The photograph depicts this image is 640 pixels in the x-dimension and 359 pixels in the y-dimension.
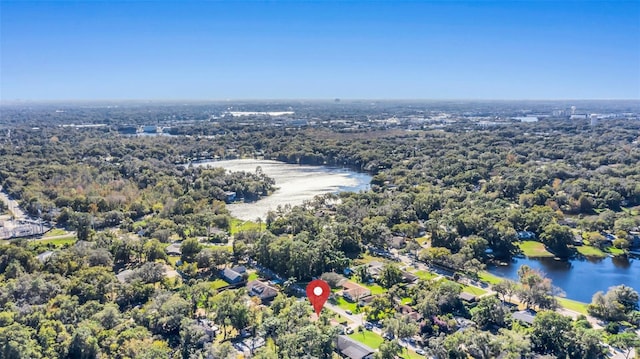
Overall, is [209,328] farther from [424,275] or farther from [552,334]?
[552,334]

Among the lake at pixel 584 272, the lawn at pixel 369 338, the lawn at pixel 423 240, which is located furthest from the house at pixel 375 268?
the lake at pixel 584 272

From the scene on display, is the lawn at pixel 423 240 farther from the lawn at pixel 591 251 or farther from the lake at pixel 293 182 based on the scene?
the lake at pixel 293 182

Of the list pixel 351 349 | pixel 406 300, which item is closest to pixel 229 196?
pixel 406 300

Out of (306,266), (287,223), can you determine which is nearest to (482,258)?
(306,266)

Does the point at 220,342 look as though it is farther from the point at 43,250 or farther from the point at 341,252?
the point at 43,250

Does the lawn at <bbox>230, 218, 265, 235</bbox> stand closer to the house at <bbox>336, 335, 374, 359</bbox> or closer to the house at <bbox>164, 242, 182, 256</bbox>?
the house at <bbox>164, 242, 182, 256</bbox>

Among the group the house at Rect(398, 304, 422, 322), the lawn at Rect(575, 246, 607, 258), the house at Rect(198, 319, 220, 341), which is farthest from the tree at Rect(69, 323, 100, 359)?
the lawn at Rect(575, 246, 607, 258)
